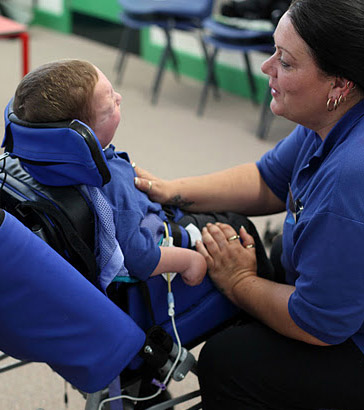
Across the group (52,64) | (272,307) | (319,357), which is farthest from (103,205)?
(319,357)

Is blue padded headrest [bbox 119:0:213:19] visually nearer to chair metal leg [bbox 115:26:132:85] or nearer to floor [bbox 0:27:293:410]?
chair metal leg [bbox 115:26:132:85]

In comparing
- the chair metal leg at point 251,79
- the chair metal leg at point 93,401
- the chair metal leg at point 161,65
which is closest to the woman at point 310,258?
the chair metal leg at point 93,401

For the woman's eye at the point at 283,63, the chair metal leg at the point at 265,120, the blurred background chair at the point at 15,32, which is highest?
Answer: the woman's eye at the point at 283,63

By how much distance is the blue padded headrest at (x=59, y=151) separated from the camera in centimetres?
100

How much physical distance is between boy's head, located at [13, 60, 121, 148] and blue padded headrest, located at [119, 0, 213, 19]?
3.25 metres

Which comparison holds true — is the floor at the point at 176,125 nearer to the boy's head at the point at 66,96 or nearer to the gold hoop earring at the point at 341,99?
the gold hoop earring at the point at 341,99

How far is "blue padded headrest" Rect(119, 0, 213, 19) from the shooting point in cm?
423

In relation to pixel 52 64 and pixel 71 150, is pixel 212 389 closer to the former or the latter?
pixel 71 150

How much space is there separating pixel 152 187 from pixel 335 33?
23.1 inches

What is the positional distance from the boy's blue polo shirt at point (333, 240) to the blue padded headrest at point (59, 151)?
0.41 meters

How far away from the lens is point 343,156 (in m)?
1.12

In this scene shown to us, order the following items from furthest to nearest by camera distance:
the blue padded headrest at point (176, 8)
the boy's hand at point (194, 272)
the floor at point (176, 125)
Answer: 1. the blue padded headrest at point (176, 8)
2. the floor at point (176, 125)
3. the boy's hand at point (194, 272)

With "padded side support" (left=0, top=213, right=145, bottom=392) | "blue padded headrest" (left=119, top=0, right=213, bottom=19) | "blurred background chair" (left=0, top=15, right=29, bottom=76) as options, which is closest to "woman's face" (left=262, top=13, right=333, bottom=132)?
"padded side support" (left=0, top=213, right=145, bottom=392)

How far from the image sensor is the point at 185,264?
126 centimetres
